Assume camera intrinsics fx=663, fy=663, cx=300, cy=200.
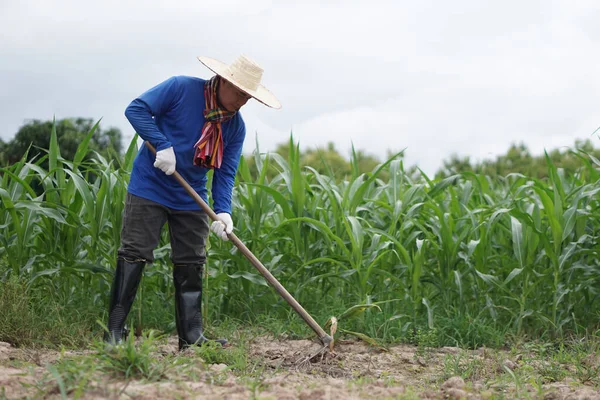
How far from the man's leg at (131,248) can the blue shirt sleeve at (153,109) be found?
1.16 feet

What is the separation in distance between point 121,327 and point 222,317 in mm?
1027

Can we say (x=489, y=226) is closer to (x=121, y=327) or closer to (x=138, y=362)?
(x=121, y=327)

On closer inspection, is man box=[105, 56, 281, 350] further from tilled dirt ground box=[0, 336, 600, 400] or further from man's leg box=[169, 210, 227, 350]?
tilled dirt ground box=[0, 336, 600, 400]

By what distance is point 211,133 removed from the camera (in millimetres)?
3514

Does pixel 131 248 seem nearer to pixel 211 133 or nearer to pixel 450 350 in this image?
pixel 211 133

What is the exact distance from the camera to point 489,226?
4.31 meters

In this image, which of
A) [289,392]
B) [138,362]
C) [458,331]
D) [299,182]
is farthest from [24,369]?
[458,331]

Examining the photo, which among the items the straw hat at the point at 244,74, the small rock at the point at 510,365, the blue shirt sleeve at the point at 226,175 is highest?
the straw hat at the point at 244,74

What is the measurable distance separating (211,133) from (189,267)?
790 millimetres

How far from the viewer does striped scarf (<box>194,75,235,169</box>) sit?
3496mm

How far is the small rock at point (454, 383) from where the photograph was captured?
9.48 feet

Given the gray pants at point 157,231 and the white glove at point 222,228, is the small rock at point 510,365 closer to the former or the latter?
the white glove at point 222,228

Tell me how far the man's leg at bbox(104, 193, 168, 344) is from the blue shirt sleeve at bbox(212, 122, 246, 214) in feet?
1.04

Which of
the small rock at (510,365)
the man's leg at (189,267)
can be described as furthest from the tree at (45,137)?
the small rock at (510,365)
